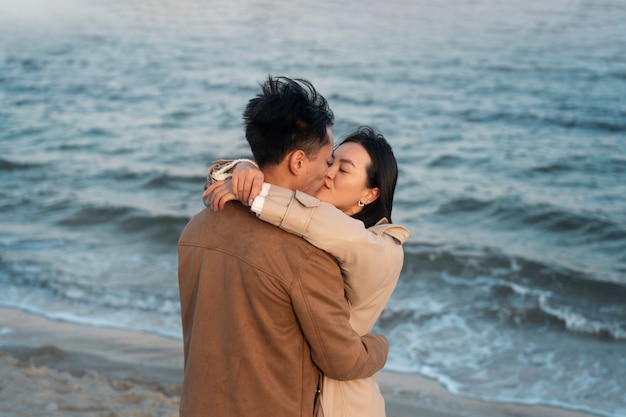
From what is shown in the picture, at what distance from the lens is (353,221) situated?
7.11 feet

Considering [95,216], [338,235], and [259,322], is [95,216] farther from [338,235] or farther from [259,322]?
[338,235]

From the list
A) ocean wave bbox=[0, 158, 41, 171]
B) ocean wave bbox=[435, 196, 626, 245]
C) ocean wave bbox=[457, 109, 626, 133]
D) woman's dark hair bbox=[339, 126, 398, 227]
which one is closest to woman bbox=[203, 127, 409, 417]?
woman's dark hair bbox=[339, 126, 398, 227]

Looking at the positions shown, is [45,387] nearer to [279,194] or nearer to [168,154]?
[279,194]

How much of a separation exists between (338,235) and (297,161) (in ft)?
0.88

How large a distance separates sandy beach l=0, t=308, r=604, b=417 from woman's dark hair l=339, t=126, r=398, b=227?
2.24 meters

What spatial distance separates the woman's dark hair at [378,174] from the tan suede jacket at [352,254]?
23 centimetres

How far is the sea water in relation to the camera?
612 cm

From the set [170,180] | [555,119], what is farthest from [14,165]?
[555,119]

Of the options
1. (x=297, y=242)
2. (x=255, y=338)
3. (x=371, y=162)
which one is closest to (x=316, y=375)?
(x=255, y=338)

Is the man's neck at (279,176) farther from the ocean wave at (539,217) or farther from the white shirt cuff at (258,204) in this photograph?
the ocean wave at (539,217)

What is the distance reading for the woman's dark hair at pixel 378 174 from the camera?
2686mm

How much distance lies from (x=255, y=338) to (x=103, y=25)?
25.8 metres

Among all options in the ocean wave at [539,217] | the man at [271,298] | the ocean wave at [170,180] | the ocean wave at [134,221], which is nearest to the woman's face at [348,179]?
the man at [271,298]

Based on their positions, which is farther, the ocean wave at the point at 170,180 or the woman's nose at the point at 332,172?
the ocean wave at the point at 170,180
